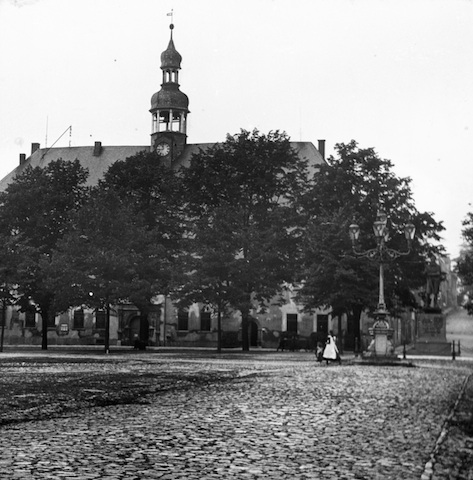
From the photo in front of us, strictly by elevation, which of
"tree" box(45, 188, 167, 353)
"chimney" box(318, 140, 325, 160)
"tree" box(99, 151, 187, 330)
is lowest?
"tree" box(45, 188, 167, 353)

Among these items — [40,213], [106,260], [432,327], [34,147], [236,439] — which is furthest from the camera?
[34,147]

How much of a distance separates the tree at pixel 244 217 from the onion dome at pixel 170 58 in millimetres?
19854

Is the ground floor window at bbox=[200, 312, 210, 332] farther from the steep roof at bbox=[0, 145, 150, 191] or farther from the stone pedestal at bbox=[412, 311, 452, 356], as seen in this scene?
the stone pedestal at bbox=[412, 311, 452, 356]

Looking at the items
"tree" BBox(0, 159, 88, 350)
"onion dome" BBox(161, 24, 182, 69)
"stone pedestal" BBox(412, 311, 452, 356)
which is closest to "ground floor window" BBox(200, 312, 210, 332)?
"tree" BBox(0, 159, 88, 350)

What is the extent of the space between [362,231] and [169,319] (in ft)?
80.5

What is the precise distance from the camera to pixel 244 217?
172 feet

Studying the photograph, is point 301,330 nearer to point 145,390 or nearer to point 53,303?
point 53,303

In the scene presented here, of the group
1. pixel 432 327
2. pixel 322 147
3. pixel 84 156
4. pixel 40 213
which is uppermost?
pixel 84 156

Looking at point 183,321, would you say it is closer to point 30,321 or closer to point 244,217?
point 30,321

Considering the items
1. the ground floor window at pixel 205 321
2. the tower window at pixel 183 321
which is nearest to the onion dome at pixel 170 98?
the tower window at pixel 183 321

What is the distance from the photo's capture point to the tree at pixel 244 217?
162 ft

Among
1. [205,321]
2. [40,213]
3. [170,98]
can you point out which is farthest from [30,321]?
[170,98]

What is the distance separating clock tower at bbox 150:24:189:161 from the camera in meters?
72.3

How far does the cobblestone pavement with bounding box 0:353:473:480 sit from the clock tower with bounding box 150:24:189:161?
196 feet
